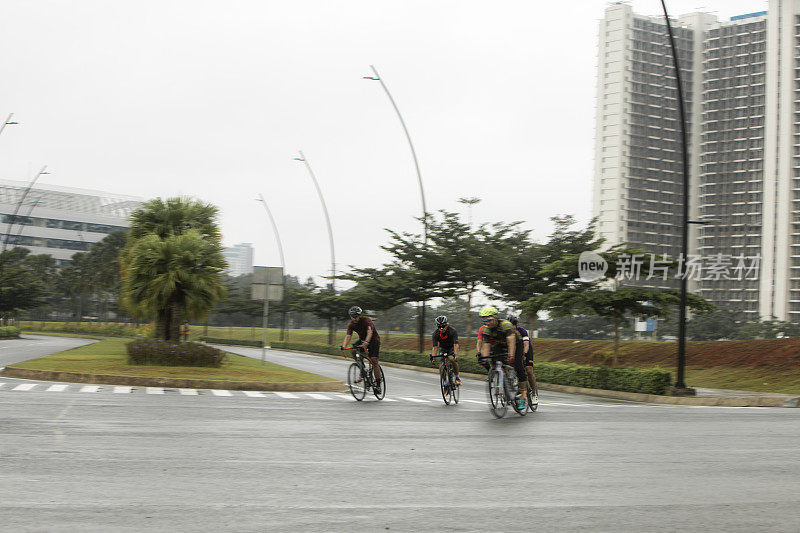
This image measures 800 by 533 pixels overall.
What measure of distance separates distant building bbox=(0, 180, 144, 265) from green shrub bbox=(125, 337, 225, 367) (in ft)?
370

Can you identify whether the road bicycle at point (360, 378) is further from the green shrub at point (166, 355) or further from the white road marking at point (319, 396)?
the green shrub at point (166, 355)

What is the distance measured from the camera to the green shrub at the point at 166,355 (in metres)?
24.5

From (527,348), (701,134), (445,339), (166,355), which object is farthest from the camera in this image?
(701,134)

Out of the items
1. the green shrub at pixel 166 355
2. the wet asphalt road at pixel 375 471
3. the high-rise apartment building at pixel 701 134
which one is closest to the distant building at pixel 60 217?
the high-rise apartment building at pixel 701 134

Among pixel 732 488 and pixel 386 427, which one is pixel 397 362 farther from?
pixel 732 488

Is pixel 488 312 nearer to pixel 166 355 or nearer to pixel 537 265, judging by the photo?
pixel 166 355

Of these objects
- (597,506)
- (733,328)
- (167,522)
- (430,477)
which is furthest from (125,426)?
(733,328)

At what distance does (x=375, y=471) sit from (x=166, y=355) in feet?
59.1

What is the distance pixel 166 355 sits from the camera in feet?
80.3

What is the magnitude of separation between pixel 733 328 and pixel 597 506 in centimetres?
7443

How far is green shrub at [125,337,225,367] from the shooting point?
80.3 ft

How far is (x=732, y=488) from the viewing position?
7.28 meters

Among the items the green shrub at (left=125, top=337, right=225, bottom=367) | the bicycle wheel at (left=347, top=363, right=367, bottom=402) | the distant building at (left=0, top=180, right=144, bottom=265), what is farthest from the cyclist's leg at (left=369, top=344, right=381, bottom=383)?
the distant building at (left=0, top=180, right=144, bottom=265)

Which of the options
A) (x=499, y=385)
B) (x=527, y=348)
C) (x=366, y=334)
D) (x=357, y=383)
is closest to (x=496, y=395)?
(x=499, y=385)
